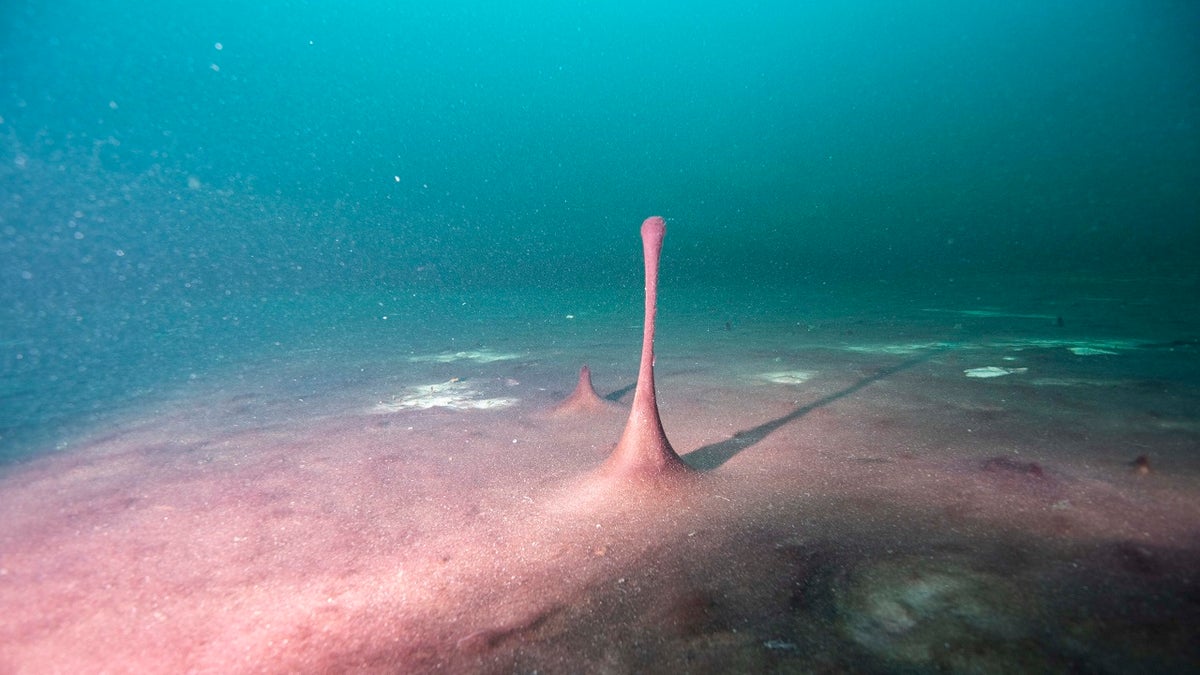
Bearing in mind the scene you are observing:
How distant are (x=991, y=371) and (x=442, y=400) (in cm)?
1151

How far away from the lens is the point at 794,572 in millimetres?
3932

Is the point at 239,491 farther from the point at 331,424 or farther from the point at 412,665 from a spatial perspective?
the point at 412,665

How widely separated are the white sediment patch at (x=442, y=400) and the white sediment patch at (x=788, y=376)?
5.46 meters

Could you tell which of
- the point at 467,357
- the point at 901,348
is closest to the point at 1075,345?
the point at 901,348

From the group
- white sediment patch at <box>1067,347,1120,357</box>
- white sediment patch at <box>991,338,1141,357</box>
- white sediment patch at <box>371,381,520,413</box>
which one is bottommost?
white sediment patch at <box>991,338,1141,357</box>

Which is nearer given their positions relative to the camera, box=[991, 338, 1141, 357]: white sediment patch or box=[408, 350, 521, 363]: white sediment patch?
box=[991, 338, 1141, 357]: white sediment patch

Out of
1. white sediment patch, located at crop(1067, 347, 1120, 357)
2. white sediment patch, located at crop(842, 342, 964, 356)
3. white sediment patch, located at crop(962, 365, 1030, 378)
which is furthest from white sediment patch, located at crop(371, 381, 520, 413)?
white sediment patch, located at crop(1067, 347, 1120, 357)

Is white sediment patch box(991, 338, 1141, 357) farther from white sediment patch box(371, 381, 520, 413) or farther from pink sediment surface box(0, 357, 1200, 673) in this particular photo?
white sediment patch box(371, 381, 520, 413)

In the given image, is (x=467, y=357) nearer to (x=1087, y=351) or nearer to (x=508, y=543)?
(x=508, y=543)

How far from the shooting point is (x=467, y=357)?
1548 cm

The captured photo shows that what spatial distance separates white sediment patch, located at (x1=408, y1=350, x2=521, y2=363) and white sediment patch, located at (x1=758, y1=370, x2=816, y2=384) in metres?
7.58

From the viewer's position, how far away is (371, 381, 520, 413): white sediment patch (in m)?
9.88

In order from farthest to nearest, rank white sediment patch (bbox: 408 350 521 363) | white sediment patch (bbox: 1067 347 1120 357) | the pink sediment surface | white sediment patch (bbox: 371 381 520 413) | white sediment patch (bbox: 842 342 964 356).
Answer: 1. white sediment patch (bbox: 408 350 521 363)
2. white sediment patch (bbox: 842 342 964 356)
3. white sediment patch (bbox: 1067 347 1120 357)
4. white sediment patch (bbox: 371 381 520 413)
5. the pink sediment surface

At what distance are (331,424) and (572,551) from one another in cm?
650
